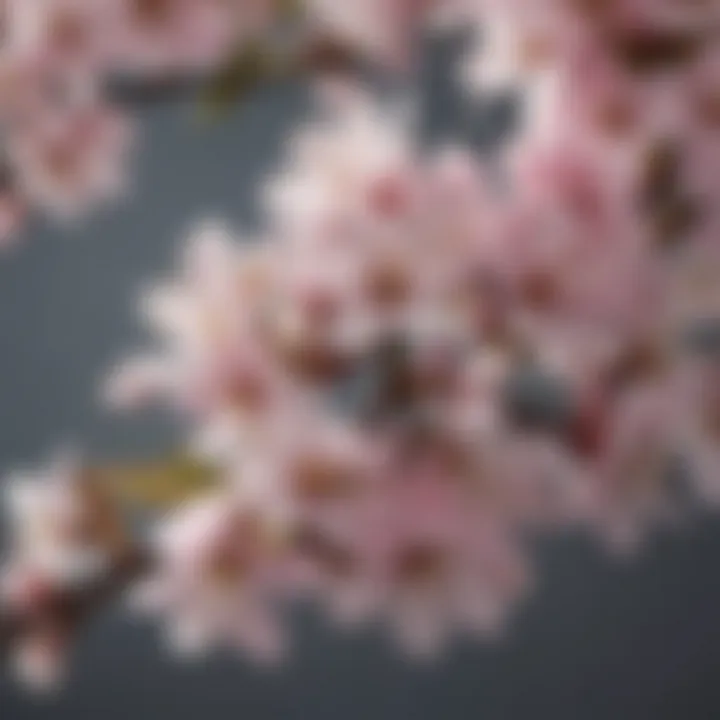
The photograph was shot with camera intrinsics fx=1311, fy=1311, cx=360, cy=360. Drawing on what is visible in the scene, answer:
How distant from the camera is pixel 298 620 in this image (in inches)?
55.5

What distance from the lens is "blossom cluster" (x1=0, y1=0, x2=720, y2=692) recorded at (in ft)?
1.27

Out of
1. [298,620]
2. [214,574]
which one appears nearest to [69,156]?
[214,574]

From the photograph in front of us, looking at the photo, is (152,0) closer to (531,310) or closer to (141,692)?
(531,310)

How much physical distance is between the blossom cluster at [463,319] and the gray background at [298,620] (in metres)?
0.81

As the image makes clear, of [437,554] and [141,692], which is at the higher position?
[141,692]

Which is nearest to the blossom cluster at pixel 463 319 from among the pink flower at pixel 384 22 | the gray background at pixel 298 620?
the pink flower at pixel 384 22

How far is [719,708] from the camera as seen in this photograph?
1330 millimetres

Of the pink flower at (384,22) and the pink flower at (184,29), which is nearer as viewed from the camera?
the pink flower at (384,22)

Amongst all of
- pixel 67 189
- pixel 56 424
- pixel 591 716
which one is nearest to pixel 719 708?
pixel 591 716

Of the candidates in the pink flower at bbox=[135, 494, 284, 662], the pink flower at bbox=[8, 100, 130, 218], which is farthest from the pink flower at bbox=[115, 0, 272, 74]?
the pink flower at bbox=[135, 494, 284, 662]

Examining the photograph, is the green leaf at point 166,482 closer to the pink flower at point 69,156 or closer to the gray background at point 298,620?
the pink flower at point 69,156

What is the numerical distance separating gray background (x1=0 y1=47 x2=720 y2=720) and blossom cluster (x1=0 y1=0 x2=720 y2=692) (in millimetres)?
810

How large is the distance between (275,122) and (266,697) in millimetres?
632

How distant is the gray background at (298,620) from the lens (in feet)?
4.41
